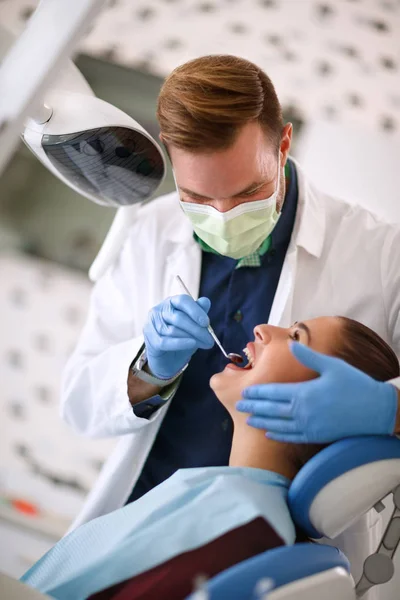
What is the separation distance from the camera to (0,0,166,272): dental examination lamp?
97 centimetres

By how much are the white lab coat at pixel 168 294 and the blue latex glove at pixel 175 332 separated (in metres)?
0.14

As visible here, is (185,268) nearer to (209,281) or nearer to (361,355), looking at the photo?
(209,281)

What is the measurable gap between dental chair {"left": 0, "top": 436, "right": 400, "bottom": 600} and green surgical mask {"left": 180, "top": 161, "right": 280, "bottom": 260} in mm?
483

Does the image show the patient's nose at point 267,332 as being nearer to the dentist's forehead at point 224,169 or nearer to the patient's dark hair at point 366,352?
the patient's dark hair at point 366,352

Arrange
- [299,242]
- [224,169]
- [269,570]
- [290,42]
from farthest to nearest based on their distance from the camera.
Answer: [290,42] → [299,242] → [224,169] → [269,570]

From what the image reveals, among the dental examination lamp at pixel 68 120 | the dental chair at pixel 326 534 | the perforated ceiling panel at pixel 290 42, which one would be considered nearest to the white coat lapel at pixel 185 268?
the dental examination lamp at pixel 68 120

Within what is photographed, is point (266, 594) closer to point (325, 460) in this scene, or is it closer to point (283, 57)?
point (325, 460)

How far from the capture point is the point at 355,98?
9.17 feet

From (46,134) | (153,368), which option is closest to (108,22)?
(46,134)

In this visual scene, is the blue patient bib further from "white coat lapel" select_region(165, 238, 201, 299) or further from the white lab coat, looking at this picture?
"white coat lapel" select_region(165, 238, 201, 299)

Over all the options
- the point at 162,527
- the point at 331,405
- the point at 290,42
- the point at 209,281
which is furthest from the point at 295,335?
the point at 290,42

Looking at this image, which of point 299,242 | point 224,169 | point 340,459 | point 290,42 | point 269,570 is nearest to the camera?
point 269,570

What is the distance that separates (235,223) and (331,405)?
16.8 inches

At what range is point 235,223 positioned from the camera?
4.54 feet
